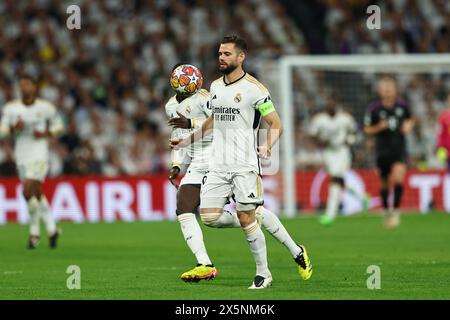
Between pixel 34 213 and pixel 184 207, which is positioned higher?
pixel 184 207

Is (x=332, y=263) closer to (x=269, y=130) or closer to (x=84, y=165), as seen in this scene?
(x=269, y=130)

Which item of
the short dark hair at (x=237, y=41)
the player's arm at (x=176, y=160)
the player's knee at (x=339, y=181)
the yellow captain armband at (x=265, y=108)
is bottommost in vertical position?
the player's knee at (x=339, y=181)

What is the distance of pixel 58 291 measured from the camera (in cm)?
1146

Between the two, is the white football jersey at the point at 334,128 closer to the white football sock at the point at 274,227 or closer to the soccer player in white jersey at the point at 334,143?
the soccer player in white jersey at the point at 334,143

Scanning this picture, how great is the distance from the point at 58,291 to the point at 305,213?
16218 millimetres

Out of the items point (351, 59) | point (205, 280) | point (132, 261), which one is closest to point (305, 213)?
point (351, 59)

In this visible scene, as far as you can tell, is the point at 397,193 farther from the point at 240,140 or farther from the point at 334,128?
the point at 240,140

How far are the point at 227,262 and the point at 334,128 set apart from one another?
31.6 ft

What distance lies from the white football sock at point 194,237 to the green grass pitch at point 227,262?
301 mm

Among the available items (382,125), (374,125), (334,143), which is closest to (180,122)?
(382,125)

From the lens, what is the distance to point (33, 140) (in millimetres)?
18641

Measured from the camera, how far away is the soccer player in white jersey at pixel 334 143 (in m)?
23.8

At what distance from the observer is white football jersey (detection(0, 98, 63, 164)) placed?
18.5 metres

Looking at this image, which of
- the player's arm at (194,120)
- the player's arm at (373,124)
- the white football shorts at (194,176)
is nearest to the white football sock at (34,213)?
the white football shorts at (194,176)
